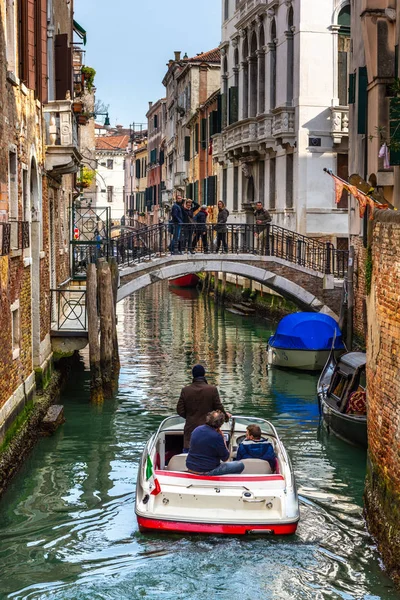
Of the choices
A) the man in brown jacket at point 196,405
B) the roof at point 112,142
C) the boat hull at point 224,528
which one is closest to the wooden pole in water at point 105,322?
the man in brown jacket at point 196,405

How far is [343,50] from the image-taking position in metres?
24.5

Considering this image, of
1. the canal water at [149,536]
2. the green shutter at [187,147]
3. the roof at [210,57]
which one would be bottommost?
the canal water at [149,536]

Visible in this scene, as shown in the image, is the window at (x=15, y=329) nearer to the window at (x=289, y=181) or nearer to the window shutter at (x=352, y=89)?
the window shutter at (x=352, y=89)

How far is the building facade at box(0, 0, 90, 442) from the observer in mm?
11305

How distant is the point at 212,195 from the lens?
36.4 metres

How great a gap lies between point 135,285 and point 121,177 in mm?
62012

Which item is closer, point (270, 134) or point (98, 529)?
point (98, 529)

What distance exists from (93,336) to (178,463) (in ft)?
20.3

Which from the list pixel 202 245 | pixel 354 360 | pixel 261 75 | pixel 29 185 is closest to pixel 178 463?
pixel 354 360

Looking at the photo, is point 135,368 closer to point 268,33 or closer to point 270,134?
point 270,134

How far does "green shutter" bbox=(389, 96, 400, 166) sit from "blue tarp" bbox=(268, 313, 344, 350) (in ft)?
15.9

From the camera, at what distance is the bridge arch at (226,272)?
21.1 meters

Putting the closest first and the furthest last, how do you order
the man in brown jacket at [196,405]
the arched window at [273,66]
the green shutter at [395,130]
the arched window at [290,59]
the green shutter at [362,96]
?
the man in brown jacket at [196,405]
the green shutter at [395,130]
the green shutter at [362,96]
the arched window at [290,59]
the arched window at [273,66]

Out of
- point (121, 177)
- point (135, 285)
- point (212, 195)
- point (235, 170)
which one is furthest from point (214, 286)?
point (121, 177)
